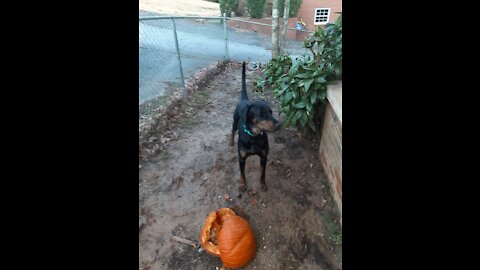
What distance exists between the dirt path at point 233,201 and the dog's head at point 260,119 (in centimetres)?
88

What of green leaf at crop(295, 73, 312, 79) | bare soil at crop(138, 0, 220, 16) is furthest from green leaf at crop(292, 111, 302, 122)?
bare soil at crop(138, 0, 220, 16)

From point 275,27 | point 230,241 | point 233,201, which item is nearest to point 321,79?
point 233,201

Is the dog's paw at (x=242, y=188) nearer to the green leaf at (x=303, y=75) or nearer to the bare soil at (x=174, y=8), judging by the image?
the green leaf at (x=303, y=75)

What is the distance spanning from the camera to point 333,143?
289 cm

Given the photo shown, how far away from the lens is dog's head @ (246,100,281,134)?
274 centimetres

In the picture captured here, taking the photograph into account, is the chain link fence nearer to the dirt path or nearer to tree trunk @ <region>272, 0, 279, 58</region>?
the dirt path

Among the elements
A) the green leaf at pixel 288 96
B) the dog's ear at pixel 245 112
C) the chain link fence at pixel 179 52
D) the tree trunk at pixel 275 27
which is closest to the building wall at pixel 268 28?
the chain link fence at pixel 179 52

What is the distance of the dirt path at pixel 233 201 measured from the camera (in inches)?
96.7
